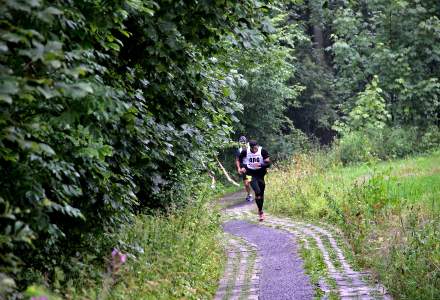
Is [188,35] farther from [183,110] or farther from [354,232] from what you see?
[354,232]

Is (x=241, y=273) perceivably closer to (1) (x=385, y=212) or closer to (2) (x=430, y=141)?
(1) (x=385, y=212)

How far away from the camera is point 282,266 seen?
8.73 meters

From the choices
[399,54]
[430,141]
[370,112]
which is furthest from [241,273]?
[399,54]

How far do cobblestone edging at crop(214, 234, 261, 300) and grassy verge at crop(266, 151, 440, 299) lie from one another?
60.6 inches

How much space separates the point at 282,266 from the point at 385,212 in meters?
1.94

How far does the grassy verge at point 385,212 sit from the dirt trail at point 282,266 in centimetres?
31

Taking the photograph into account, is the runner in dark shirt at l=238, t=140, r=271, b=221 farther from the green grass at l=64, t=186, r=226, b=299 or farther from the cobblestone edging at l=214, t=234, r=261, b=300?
the green grass at l=64, t=186, r=226, b=299

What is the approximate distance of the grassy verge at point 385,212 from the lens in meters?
6.54

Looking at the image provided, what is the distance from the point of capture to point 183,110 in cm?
830

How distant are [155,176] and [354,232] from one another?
343 centimetres

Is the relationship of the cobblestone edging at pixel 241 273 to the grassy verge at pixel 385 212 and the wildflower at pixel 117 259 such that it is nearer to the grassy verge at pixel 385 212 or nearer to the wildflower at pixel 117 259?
the grassy verge at pixel 385 212

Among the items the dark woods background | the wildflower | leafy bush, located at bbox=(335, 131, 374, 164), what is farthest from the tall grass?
leafy bush, located at bbox=(335, 131, 374, 164)

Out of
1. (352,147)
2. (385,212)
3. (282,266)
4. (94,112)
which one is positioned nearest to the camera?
(94,112)

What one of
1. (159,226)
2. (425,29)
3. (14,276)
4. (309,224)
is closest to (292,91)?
(425,29)
